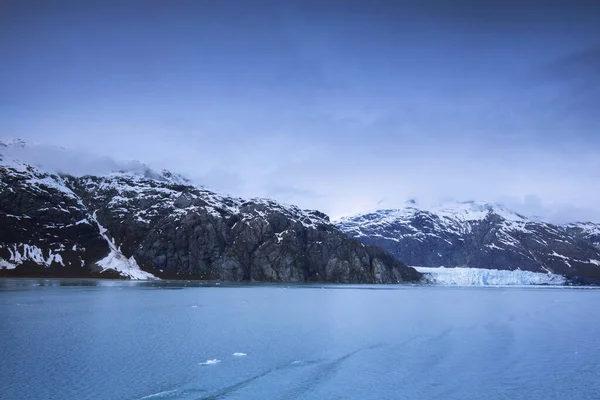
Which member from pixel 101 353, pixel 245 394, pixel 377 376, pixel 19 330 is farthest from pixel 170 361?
pixel 19 330

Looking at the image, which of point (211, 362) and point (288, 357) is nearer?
point (211, 362)

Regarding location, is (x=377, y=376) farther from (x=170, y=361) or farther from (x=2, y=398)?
(x=2, y=398)

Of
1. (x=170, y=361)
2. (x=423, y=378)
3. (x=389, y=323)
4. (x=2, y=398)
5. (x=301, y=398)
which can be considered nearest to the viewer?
(x=2, y=398)

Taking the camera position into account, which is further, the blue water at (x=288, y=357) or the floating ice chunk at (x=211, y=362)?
the floating ice chunk at (x=211, y=362)

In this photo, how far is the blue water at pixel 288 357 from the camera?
26.8 meters

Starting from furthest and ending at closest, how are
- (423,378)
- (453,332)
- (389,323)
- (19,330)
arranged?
(389,323)
(453,332)
(19,330)
(423,378)

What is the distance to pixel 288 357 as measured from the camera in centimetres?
3572

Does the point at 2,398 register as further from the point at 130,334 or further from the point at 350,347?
the point at 350,347

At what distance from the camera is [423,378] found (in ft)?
99.4

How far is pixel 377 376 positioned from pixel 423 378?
9.64 ft

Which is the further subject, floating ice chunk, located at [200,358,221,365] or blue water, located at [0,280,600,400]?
floating ice chunk, located at [200,358,221,365]

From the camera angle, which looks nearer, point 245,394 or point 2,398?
point 2,398

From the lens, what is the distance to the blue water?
26.8 m

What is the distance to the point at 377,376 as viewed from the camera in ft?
101
